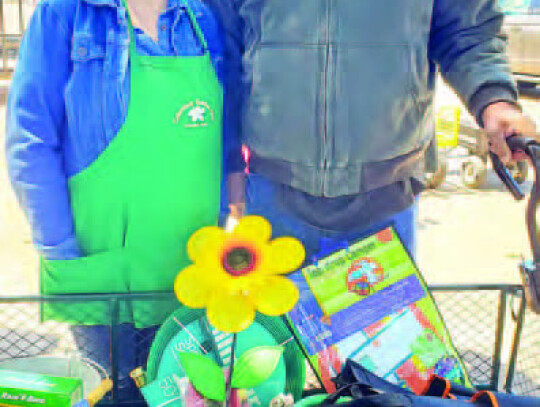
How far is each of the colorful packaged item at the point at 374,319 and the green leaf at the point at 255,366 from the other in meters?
0.09

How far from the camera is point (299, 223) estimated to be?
4.42 feet

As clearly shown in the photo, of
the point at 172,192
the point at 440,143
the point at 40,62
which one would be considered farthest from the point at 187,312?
the point at 440,143

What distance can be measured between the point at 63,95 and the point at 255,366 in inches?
24.2

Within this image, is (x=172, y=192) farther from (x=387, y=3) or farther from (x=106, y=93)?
(x=387, y=3)

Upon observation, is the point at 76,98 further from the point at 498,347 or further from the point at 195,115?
the point at 498,347

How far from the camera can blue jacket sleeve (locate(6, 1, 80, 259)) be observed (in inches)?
45.2

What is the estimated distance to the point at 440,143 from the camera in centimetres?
452

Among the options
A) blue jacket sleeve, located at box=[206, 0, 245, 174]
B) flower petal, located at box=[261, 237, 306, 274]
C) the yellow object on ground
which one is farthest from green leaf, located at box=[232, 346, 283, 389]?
the yellow object on ground

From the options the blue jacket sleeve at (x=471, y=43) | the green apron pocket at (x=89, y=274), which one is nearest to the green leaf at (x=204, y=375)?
the green apron pocket at (x=89, y=274)

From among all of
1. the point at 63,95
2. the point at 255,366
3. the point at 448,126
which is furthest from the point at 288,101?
the point at 448,126

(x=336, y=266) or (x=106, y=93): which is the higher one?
(x=106, y=93)

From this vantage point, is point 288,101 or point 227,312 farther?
point 288,101

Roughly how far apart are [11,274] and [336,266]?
2408 mm

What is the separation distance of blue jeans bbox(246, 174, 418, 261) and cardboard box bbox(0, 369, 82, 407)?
58 centimetres
